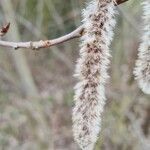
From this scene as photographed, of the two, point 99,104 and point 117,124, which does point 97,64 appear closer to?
point 99,104

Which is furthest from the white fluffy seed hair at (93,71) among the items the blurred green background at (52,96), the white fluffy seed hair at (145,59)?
the blurred green background at (52,96)

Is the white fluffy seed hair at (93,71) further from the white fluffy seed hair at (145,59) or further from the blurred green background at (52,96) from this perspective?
the blurred green background at (52,96)

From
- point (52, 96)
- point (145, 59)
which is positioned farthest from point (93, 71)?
point (52, 96)

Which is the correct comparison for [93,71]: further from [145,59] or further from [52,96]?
[52,96]

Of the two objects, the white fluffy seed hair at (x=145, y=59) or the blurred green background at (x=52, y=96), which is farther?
the blurred green background at (x=52, y=96)

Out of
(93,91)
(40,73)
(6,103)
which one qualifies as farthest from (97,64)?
(40,73)

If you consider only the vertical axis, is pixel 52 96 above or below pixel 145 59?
below

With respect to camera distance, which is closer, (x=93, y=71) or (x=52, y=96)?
(x=93, y=71)
